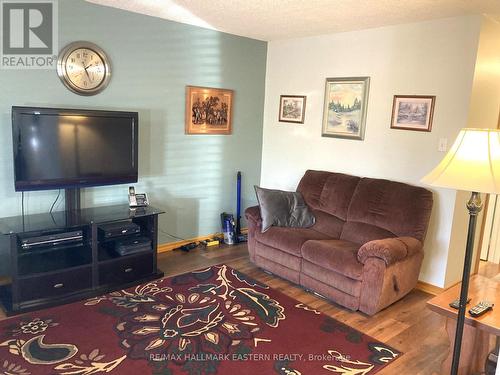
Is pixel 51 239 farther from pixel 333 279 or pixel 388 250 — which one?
pixel 388 250

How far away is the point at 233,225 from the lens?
4770mm

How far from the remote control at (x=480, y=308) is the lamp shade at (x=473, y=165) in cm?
81

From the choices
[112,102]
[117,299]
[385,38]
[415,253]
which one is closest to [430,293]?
[415,253]

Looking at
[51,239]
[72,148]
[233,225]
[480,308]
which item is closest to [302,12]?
[72,148]

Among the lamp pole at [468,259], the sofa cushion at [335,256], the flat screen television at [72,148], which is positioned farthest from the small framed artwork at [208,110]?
the lamp pole at [468,259]

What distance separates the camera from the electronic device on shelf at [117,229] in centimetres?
334

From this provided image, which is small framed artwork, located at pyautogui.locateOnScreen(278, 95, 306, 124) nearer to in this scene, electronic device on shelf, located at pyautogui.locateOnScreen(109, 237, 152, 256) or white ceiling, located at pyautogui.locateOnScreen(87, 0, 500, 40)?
white ceiling, located at pyautogui.locateOnScreen(87, 0, 500, 40)

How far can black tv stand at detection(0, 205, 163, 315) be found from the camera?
2924 millimetres

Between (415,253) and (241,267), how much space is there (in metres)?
1.63

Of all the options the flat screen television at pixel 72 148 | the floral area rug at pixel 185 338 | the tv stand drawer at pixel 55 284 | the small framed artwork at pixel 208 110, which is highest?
the small framed artwork at pixel 208 110

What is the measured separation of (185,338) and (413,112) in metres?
2.75

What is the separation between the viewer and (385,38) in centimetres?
381

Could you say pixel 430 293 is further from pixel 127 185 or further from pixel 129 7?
pixel 129 7

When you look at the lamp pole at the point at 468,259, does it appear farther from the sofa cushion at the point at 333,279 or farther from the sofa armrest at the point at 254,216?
the sofa armrest at the point at 254,216
